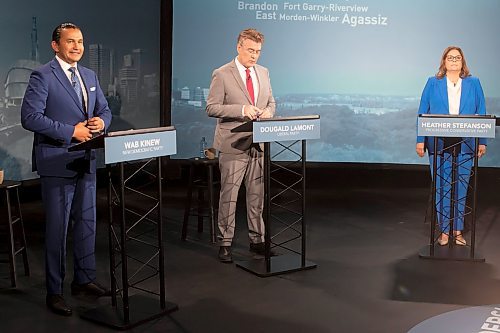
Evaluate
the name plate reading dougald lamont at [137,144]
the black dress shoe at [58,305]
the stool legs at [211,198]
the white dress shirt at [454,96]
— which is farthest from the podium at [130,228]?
the white dress shirt at [454,96]

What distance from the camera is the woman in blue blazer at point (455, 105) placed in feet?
17.7

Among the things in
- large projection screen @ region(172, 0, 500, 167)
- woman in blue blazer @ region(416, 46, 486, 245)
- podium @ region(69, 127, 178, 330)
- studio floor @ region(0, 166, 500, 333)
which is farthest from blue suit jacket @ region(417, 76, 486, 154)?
large projection screen @ region(172, 0, 500, 167)

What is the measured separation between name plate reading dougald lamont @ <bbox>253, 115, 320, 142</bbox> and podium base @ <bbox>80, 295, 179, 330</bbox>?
118cm

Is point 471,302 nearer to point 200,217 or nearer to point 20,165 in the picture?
point 200,217

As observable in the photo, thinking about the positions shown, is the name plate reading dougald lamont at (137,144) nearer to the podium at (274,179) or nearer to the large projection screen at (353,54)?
the podium at (274,179)

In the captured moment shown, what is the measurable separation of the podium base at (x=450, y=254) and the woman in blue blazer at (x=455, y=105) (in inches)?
6.6

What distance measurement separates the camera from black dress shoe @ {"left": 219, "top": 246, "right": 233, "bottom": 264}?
5223mm

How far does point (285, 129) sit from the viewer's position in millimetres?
4711

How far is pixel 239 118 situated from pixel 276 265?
3.42 ft

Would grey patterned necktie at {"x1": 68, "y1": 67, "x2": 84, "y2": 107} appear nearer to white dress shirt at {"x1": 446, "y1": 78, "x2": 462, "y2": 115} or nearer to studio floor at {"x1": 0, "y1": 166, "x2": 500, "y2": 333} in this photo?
studio floor at {"x1": 0, "y1": 166, "x2": 500, "y2": 333}

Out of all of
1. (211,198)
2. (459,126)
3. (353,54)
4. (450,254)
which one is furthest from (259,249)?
(353,54)

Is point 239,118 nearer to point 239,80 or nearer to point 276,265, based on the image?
point 239,80

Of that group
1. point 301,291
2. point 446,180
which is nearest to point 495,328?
point 301,291

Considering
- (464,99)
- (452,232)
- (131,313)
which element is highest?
(464,99)
